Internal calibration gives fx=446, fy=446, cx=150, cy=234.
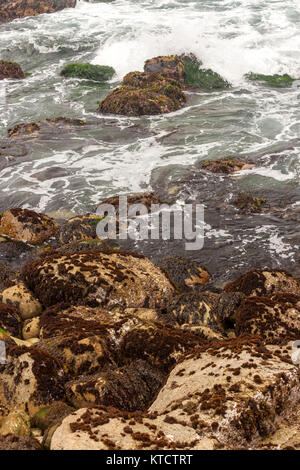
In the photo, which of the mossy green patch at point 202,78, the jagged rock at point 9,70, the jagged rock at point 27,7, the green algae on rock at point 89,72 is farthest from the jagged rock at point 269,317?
the jagged rock at point 27,7

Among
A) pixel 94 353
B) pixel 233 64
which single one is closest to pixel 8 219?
pixel 94 353

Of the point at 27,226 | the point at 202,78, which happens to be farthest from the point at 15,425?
the point at 202,78

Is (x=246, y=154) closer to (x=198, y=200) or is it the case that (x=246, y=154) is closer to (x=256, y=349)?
(x=198, y=200)

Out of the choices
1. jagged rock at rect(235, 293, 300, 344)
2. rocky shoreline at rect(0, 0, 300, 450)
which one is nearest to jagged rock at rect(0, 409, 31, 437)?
rocky shoreline at rect(0, 0, 300, 450)

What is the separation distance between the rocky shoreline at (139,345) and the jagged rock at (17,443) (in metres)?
0.02

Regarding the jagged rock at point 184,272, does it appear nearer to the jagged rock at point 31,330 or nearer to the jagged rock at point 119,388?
the jagged rock at point 31,330

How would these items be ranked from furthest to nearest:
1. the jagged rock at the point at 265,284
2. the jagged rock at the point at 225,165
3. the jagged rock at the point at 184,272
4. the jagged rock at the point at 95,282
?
1. the jagged rock at the point at 225,165
2. the jagged rock at the point at 184,272
3. the jagged rock at the point at 265,284
4. the jagged rock at the point at 95,282

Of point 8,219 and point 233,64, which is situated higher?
point 233,64

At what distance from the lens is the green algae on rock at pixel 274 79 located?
30.1m

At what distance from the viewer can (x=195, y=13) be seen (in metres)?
45.3

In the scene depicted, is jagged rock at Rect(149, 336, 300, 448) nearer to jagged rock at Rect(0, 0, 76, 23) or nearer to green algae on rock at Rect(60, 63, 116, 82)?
green algae on rock at Rect(60, 63, 116, 82)

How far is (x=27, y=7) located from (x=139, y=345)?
49.7 metres

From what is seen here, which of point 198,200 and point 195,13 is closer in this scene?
point 198,200

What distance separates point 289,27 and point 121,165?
27.9 meters
